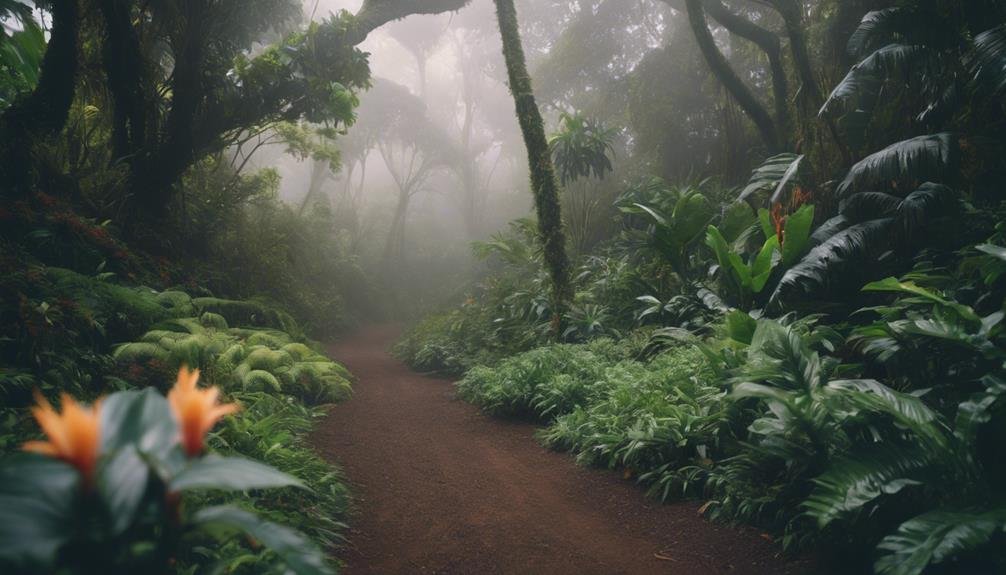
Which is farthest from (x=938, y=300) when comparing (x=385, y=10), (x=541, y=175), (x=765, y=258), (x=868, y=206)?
(x=385, y=10)

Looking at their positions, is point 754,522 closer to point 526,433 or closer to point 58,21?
point 526,433

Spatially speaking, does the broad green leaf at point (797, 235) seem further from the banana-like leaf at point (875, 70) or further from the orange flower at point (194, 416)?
the orange flower at point (194, 416)

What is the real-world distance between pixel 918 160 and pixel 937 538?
398 centimetres

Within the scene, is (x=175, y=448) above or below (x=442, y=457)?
above

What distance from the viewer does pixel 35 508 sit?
0.74 metres

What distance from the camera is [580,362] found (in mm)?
5426

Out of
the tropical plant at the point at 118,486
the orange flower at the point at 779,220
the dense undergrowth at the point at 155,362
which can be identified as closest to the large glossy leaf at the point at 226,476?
the tropical plant at the point at 118,486

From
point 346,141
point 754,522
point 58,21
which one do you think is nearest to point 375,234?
point 346,141

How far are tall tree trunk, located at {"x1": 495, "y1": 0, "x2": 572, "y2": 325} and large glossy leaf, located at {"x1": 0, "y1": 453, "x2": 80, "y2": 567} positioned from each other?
672cm

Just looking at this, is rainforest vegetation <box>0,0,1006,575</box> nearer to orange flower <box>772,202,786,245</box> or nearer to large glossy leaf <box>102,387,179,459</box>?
large glossy leaf <box>102,387,179,459</box>

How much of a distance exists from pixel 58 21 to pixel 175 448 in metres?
7.48

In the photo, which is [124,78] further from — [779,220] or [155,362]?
[779,220]

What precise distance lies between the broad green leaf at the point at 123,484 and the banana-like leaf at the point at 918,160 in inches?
224

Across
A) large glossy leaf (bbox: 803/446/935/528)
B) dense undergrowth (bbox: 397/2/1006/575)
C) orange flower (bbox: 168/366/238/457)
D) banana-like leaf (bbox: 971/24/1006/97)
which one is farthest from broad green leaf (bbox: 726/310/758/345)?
orange flower (bbox: 168/366/238/457)
